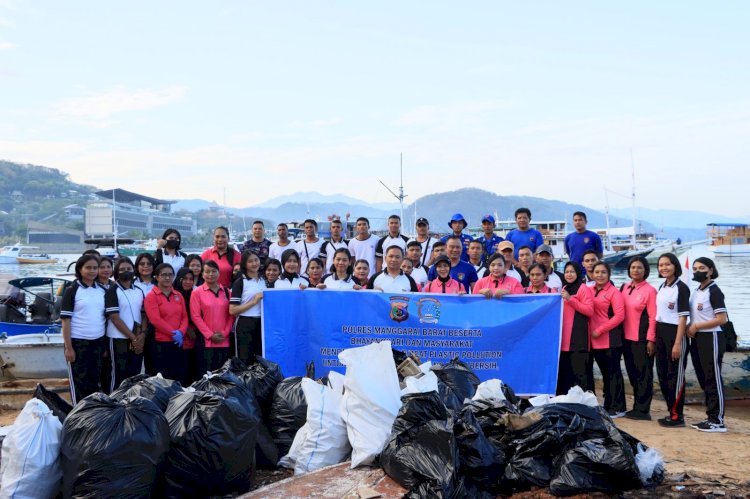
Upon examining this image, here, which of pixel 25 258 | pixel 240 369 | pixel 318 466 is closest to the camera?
pixel 318 466

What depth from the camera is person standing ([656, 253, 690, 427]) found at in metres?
5.95

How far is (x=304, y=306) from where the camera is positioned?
21.4 feet

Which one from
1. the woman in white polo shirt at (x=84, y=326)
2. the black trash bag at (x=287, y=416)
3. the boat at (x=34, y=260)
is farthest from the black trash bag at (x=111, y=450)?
the boat at (x=34, y=260)

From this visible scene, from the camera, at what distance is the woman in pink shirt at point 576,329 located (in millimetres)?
6375

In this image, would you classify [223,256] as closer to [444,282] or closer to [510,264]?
[444,282]

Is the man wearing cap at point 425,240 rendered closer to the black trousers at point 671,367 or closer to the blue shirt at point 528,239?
the blue shirt at point 528,239

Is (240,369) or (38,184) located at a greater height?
(38,184)

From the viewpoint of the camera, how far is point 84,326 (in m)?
5.66

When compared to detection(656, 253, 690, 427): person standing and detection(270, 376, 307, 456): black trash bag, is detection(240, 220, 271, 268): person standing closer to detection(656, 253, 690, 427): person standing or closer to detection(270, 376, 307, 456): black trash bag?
detection(270, 376, 307, 456): black trash bag

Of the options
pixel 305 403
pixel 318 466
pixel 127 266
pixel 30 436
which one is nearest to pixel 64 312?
pixel 127 266

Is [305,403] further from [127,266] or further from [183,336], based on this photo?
[127,266]

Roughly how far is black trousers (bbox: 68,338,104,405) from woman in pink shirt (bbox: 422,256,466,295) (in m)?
3.33

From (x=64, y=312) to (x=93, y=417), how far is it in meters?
2.25

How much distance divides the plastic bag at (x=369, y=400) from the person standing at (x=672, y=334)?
305 cm
